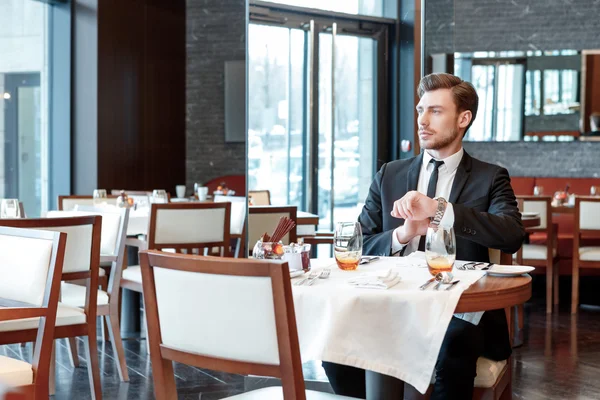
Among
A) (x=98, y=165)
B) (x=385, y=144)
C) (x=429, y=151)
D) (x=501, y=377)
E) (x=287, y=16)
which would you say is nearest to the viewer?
(x=501, y=377)

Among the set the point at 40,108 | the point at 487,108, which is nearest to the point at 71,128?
the point at 40,108

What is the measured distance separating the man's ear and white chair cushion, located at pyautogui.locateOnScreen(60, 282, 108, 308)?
1951mm

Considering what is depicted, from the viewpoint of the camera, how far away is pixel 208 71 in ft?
34.0

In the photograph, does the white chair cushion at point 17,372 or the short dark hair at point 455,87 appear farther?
the short dark hair at point 455,87

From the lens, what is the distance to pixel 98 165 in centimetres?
878

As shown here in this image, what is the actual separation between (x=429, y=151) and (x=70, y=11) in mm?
6958

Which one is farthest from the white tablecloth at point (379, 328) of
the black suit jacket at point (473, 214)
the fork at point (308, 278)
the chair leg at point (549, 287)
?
the chair leg at point (549, 287)

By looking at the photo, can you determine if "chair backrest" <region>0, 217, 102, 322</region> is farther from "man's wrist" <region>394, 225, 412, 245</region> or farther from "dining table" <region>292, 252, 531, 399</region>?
"dining table" <region>292, 252, 531, 399</region>

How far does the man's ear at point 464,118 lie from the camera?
284cm

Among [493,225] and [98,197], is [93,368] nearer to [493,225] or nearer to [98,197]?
[493,225]

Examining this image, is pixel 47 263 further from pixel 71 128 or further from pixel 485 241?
pixel 71 128

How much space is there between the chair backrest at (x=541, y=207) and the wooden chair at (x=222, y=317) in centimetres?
462

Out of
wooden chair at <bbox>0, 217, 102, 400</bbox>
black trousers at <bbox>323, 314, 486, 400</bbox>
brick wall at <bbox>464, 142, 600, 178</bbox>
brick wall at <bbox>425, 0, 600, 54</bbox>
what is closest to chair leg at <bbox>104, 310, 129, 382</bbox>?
wooden chair at <bbox>0, 217, 102, 400</bbox>

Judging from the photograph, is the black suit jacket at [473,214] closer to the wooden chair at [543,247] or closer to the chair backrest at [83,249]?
the chair backrest at [83,249]
